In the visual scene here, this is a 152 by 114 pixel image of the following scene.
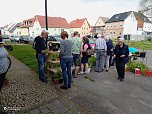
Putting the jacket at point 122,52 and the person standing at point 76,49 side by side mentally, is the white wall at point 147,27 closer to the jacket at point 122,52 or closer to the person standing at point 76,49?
the jacket at point 122,52

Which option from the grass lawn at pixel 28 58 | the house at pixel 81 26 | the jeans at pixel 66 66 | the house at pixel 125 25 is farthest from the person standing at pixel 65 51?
the house at pixel 81 26

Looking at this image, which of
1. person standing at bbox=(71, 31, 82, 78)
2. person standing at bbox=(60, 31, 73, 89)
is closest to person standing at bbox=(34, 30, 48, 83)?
person standing at bbox=(60, 31, 73, 89)

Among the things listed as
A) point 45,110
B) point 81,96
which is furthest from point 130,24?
point 45,110

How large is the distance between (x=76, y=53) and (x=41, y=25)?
2107 inches

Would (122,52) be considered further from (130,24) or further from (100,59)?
(130,24)

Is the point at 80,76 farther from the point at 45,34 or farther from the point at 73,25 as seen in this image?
the point at 73,25

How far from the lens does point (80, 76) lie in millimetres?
7820

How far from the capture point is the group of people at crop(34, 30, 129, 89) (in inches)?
228

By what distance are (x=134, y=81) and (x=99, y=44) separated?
2354 millimetres

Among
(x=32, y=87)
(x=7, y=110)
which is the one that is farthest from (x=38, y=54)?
(x=7, y=110)

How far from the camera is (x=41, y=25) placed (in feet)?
192

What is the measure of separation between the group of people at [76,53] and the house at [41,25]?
1930 inches

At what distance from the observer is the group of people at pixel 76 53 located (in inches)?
228

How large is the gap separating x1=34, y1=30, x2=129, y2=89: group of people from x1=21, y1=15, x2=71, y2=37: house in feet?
161
